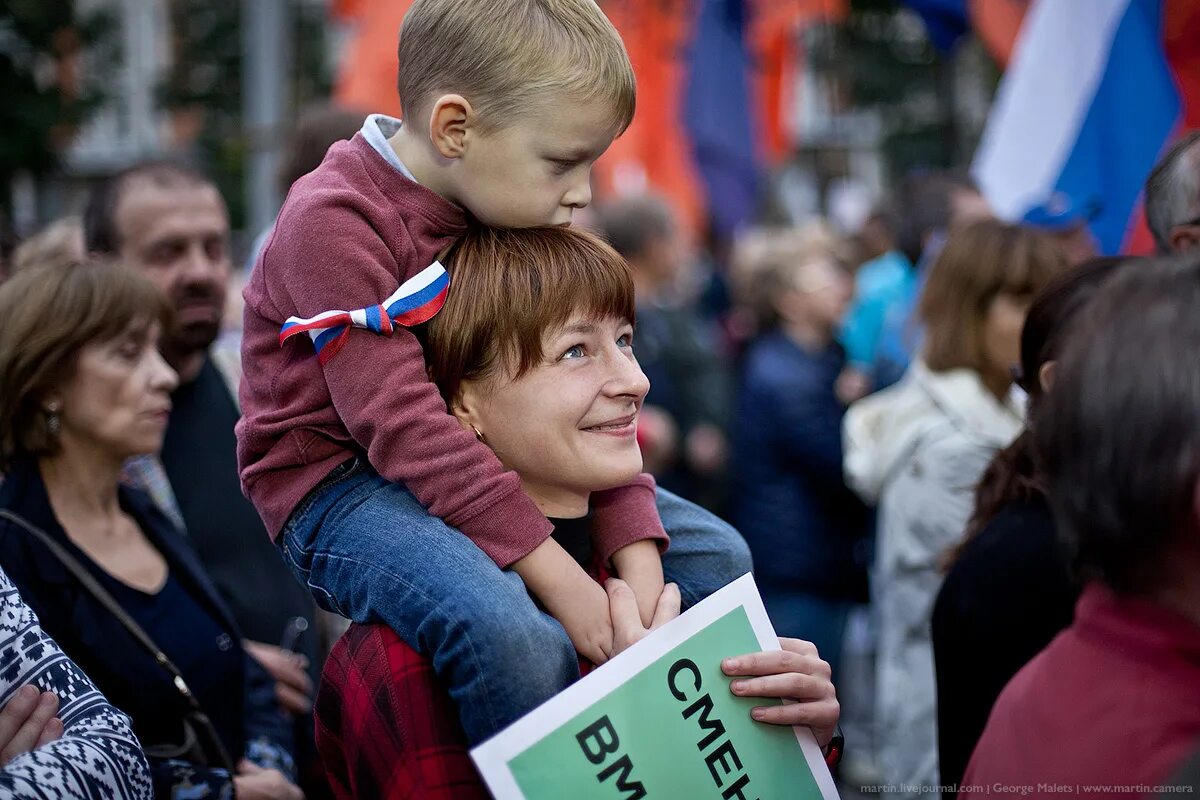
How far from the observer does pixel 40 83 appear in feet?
26.0

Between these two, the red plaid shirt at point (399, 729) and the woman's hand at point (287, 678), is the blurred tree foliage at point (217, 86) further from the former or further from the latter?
the red plaid shirt at point (399, 729)

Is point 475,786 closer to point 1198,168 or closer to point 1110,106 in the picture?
point 1198,168

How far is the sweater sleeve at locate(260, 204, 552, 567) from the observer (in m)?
1.95

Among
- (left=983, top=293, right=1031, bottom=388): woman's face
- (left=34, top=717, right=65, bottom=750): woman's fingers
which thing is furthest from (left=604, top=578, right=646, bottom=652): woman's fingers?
(left=983, top=293, right=1031, bottom=388): woman's face

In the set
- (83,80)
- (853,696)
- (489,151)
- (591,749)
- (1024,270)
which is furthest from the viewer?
(83,80)

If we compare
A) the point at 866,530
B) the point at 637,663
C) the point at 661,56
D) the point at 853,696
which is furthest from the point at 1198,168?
the point at 661,56

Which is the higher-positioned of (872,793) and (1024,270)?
(1024,270)

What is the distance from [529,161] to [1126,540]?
1090 millimetres

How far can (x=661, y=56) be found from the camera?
12219mm

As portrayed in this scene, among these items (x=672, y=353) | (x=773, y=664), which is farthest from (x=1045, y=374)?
(x=672, y=353)

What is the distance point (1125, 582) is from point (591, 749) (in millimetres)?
749

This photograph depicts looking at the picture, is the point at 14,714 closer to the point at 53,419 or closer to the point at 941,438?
the point at 53,419

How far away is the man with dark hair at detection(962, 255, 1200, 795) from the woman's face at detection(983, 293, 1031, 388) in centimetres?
239

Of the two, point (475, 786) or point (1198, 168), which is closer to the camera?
point (475, 786)
